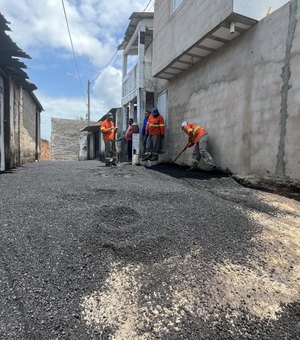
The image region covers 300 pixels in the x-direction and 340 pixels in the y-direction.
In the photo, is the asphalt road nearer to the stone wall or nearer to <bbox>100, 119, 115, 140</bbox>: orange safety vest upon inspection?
<bbox>100, 119, 115, 140</bbox>: orange safety vest

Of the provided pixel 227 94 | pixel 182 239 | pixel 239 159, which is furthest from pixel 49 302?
pixel 227 94

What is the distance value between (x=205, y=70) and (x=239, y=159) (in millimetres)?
2706

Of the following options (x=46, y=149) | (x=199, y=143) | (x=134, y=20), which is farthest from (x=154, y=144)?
(x=46, y=149)

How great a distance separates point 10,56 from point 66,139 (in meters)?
19.6

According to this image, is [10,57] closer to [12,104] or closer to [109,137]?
[12,104]

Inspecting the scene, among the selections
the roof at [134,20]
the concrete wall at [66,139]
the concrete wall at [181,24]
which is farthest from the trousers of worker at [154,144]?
the concrete wall at [66,139]

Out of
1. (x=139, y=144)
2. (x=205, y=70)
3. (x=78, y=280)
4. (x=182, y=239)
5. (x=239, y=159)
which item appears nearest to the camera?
(x=78, y=280)

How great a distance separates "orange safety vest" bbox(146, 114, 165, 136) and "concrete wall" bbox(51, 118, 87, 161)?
56.1ft

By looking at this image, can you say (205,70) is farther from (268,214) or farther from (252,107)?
(268,214)

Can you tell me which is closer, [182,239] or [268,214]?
[182,239]

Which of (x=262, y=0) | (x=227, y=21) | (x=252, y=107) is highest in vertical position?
(x=262, y=0)

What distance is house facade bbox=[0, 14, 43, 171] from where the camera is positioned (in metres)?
6.17

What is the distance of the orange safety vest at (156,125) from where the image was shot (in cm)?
850

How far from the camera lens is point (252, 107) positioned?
5.04 meters
